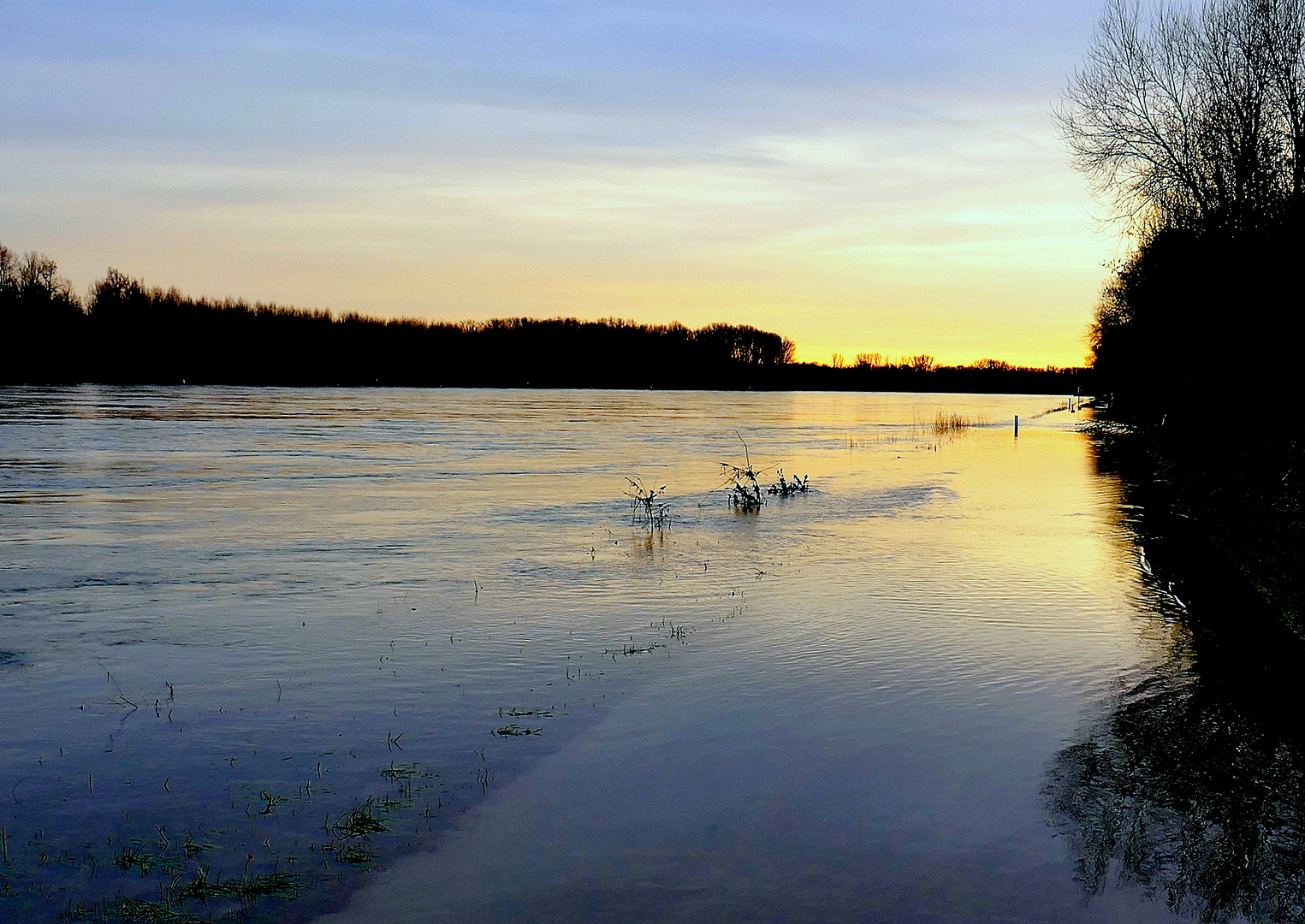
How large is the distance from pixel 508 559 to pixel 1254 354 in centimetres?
1768

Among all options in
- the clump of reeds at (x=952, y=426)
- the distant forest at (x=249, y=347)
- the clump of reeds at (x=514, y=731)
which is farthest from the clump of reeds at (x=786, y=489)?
the distant forest at (x=249, y=347)

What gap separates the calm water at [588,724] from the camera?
19.0ft

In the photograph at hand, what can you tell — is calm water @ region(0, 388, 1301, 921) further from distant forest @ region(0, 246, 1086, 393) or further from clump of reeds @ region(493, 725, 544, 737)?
distant forest @ region(0, 246, 1086, 393)

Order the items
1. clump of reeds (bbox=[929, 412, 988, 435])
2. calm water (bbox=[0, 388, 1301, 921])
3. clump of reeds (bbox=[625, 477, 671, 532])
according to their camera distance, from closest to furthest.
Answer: calm water (bbox=[0, 388, 1301, 921]), clump of reeds (bbox=[625, 477, 671, 532]), clump of reeds (bbox=[929, 412, 988, 435])

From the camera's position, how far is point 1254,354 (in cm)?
2419

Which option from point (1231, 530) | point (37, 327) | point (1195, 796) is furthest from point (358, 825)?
point (37, 327)

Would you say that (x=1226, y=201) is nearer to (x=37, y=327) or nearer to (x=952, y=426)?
(x=952, y=426)

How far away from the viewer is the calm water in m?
5.78

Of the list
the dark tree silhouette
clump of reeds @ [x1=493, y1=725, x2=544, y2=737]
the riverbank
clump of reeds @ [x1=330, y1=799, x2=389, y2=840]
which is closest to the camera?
clump of reeds @ [x1=330, y1=799, x2=389, y2=840]

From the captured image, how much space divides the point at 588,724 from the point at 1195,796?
13.9 feet

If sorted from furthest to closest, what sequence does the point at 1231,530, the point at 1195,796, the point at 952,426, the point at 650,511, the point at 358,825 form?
1. the point at 952,426
2. the point at 650,511
3. the point at 1231,530
4. the point at 1195,796
5. the point at 358,825

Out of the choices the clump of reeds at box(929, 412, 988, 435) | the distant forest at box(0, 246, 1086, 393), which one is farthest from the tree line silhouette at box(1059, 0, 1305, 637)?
the distant forest at box(0, 246, 1086, 393)

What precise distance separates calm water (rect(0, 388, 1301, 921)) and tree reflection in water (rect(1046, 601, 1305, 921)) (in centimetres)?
4

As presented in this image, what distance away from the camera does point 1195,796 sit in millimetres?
6785
